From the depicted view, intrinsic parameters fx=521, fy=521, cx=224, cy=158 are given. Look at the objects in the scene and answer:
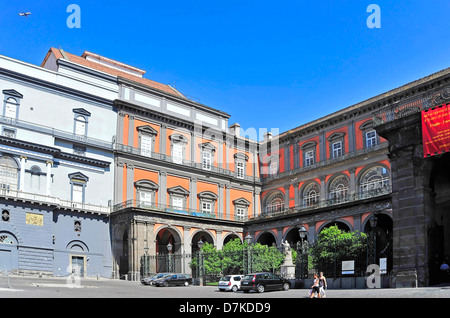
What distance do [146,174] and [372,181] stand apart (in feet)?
64.7

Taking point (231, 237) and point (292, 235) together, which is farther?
point (231, 237)

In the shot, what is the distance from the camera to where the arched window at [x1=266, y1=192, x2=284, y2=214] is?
173 ft

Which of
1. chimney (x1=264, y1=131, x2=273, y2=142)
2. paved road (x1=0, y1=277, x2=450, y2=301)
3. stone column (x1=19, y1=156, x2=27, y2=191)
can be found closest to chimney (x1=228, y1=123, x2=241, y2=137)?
chimney (x1=264, y1=131, x2=273, y2=142)

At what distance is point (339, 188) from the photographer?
1858 inches

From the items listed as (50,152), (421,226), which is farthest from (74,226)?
(421,226)

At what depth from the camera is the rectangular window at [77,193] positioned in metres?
42.3

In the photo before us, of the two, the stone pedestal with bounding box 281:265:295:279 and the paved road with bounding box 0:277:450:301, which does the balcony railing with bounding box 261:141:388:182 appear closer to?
the stone pedestal with bounding box 281:265:295:279

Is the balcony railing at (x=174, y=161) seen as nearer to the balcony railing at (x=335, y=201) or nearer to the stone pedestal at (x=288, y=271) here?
the balcony railing at (x=335, y=201)

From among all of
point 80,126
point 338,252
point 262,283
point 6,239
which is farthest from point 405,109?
point 80,126

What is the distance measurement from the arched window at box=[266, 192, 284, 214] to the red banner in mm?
31727

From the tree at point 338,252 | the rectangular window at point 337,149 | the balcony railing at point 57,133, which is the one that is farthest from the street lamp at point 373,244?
the balcony railing at point 57,133

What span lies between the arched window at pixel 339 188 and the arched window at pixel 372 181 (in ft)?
5.46

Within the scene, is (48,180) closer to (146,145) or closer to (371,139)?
(146,145)
